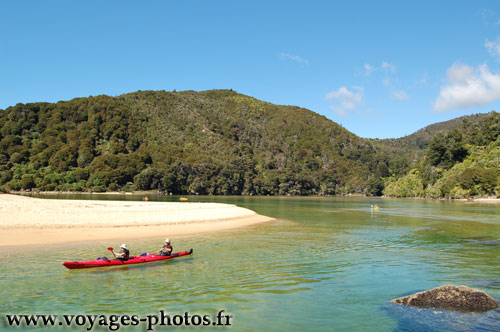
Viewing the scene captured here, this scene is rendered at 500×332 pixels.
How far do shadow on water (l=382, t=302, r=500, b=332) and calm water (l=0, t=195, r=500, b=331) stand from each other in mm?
33

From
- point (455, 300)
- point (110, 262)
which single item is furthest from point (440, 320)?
point (110, 262)

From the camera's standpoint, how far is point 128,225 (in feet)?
120

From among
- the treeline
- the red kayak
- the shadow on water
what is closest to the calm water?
the shadow on water

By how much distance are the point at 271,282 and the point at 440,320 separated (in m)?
7.22

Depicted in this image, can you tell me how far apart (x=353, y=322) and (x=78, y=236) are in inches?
958

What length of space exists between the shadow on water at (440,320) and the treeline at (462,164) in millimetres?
148561

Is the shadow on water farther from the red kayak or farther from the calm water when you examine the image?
the red kayak

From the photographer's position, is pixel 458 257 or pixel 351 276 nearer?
pixel 351 276

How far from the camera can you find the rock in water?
13016 mm

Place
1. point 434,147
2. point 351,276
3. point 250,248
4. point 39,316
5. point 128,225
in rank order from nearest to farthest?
point 39,316 < point 351,276 < point 250,248 < point 128,225 < point 434,147

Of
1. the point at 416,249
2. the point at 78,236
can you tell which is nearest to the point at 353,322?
the point at 416,249

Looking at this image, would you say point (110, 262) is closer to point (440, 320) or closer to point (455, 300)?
point (440, 320)

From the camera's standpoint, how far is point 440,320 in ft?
39.9

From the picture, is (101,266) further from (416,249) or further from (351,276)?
(416,249)
